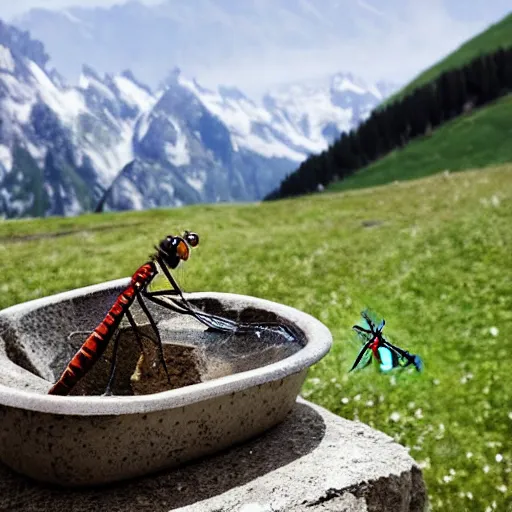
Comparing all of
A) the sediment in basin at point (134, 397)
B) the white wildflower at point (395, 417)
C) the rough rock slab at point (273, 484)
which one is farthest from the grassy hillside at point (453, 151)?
the rough rock slab at point (273, 484)

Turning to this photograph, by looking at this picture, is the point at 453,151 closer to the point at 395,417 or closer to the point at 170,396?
the point at 395,417

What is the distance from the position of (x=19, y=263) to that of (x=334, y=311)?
12.6 meters

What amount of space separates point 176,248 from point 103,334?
45.4 inches

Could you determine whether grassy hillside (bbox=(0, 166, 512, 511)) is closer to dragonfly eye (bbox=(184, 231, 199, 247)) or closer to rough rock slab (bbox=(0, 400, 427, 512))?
dragonfly eye (bbox=(184, 231, 199, 247))

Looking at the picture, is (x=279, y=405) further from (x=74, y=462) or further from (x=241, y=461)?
(x=74, y=462)

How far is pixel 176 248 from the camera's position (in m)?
5.35

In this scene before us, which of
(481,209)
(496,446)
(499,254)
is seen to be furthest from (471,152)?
(496,446)

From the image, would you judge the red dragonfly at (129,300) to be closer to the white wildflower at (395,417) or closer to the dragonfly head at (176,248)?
the dragonfly head at (176,248)

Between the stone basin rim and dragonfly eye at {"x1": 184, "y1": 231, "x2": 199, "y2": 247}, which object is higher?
dragonfly eye at {"x1": 184, "y1": 231, "x2": 199, "y2": 247}

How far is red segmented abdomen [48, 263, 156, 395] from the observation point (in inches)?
226

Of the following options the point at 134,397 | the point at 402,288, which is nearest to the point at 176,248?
the point at 134,397

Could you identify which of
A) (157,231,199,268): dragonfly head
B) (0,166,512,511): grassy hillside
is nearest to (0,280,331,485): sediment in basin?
(157,231,199,268): dragonfly head

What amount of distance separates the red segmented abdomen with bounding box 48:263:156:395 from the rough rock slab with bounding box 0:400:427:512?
104 cm

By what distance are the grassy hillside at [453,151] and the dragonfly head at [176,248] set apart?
11050 cm
